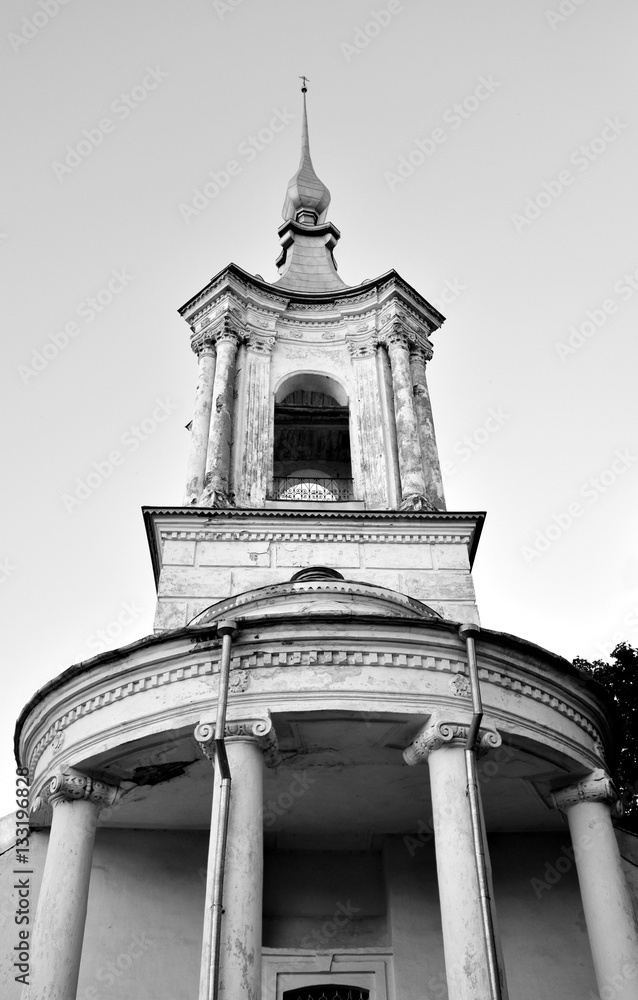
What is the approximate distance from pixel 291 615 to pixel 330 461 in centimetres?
1025

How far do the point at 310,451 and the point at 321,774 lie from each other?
995cm

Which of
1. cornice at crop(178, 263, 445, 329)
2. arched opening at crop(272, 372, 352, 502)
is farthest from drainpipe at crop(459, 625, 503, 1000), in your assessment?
cornice at crop(178, 263, 445, 329)

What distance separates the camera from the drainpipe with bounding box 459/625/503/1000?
7.86 metres

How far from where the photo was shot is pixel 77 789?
9680mm

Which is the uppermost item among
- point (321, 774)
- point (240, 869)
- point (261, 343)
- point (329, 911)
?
point (261, 343)

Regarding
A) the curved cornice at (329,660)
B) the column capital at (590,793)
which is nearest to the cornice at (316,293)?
the curved cornice at (329,660)

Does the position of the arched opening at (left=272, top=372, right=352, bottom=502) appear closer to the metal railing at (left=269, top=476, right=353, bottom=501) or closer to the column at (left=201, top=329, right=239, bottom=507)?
the metal railing at (left=269, top=476, right=353, bottom=501)

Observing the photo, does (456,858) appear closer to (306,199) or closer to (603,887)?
(603,887)

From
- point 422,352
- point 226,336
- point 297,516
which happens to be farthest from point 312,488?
point 422,352

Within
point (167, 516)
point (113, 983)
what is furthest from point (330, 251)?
point (113, 983)

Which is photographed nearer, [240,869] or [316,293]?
[240,869]

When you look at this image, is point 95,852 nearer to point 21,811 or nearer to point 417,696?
point 21,811

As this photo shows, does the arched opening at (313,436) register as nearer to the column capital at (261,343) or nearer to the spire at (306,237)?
the column capital at (261,343)

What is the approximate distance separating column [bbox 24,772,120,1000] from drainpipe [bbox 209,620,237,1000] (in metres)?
1.79
